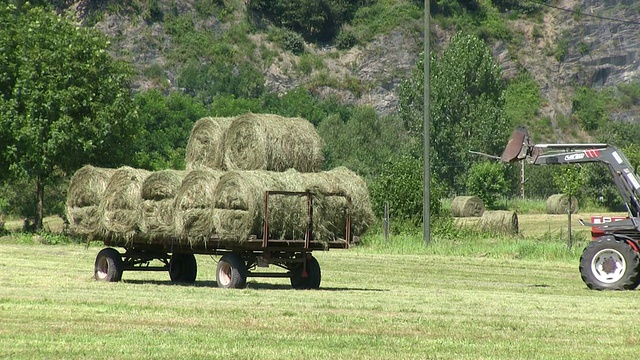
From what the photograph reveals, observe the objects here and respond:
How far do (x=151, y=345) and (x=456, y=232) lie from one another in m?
35.3

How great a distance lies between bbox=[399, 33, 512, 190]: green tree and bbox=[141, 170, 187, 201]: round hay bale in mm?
75329

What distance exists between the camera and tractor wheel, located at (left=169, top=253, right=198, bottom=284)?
24.7 m

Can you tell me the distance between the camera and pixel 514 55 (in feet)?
446

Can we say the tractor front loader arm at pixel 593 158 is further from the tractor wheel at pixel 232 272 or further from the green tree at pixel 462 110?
the green tree at pixel 462 110

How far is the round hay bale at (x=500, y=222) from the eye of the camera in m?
55.9

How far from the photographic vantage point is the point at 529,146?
80.5 feet

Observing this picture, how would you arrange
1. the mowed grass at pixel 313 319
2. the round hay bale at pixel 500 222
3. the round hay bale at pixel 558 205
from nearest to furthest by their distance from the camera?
the mowed grass at pixel 313 319 < the round hay bale at pixel 500 222 < the round hay bale at pixel 558 205

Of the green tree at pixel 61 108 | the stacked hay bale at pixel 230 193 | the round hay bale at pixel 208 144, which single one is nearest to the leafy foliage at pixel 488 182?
the green tree at pixel 61 108

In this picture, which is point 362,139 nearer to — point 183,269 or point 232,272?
point 183,269

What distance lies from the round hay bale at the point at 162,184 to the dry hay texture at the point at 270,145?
1.33 meters

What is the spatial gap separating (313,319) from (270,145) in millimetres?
7712

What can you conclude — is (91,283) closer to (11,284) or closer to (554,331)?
(11,284)

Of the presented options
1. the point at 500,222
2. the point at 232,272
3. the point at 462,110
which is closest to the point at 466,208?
the point at 500,222

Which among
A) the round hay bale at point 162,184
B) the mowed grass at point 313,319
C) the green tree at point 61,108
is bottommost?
the mowed grass at point 313,319
